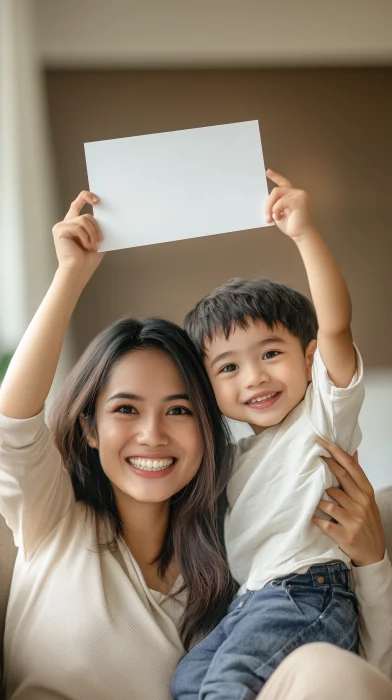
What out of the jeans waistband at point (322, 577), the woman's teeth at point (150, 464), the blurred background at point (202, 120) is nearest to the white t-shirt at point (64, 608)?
the woman's teeth at point (150, 464)

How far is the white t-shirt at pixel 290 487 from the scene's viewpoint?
117 centimetres

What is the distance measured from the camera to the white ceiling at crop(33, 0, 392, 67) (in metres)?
2.08

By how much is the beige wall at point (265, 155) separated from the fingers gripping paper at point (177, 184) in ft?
2.94

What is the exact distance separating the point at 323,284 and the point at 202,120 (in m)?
1.15

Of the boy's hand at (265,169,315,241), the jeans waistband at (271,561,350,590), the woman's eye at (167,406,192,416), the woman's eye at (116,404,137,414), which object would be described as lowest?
the jeans waistband at (271,561,350,590)

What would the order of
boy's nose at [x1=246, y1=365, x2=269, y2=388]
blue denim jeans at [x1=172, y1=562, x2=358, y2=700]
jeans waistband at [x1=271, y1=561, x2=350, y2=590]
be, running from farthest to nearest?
boy's nose at [x1=246, y1=365, x2=269, y2=388], jeans waistband at [x1=271, y1=561, x2=350, y2=590], blue denim jeans at [x1=172, y1=562, x2=358, y2=700]

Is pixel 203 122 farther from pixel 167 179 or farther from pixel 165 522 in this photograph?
pixel 165 522

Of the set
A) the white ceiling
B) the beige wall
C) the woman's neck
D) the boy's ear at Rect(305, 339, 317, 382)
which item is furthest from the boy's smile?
the white ceiling

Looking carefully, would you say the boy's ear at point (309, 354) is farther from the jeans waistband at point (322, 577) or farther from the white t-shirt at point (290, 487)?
the jeans waistband at point (322, 577)

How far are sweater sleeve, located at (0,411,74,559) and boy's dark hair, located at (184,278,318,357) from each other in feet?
1.13

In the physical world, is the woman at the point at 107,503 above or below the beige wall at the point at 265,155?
below

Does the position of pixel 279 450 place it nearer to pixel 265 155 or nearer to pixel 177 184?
pixel 177 184

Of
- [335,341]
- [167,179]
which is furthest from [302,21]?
[335,341]

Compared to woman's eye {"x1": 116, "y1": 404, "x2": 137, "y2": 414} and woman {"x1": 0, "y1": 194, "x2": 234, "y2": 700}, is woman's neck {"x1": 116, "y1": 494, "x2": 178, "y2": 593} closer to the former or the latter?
woman {"x1": 0, "y1": 194, "x2": 234, "y2": 700}
